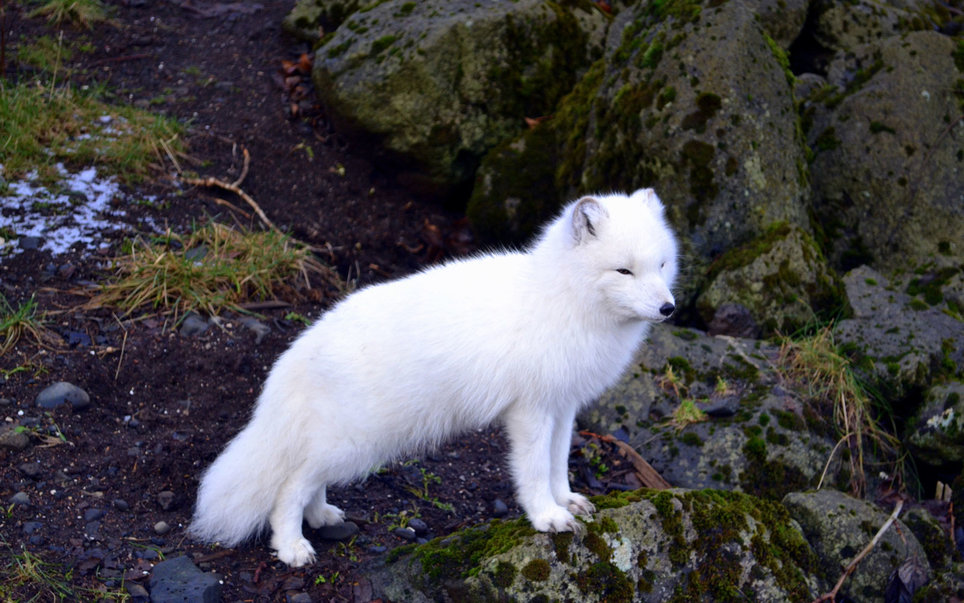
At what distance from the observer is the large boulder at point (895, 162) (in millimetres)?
6941

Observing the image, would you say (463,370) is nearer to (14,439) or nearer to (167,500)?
(167,500)

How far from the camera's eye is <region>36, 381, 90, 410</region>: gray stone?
493 centimetres

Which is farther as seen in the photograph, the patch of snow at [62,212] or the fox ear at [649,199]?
the patch of snow at [62,212]

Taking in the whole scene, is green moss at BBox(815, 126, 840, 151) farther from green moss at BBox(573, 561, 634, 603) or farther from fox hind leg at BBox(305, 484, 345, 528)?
fox hind leg at BBox(305, 484, 345, 528)

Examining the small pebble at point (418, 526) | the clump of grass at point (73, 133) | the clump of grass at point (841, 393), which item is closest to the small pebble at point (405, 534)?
the small pebble at point (418, 526)

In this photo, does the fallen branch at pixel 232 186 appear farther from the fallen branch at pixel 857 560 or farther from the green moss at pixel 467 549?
the fallen branch at pixel 857 560

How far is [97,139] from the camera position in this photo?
284 inches

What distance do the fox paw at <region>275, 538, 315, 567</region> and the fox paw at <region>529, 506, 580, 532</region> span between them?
1.15m

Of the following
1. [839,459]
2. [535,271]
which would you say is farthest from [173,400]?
[839,459]

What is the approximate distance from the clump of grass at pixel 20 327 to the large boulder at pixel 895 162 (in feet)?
19.6

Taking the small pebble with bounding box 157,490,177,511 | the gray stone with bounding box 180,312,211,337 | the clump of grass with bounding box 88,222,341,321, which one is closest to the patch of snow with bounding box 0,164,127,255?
the clump of grass with bounding box 88,222,341,321

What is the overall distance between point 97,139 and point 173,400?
3017 mm

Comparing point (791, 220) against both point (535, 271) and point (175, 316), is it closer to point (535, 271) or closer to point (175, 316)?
point (535, 271)

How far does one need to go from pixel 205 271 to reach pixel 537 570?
355cm
